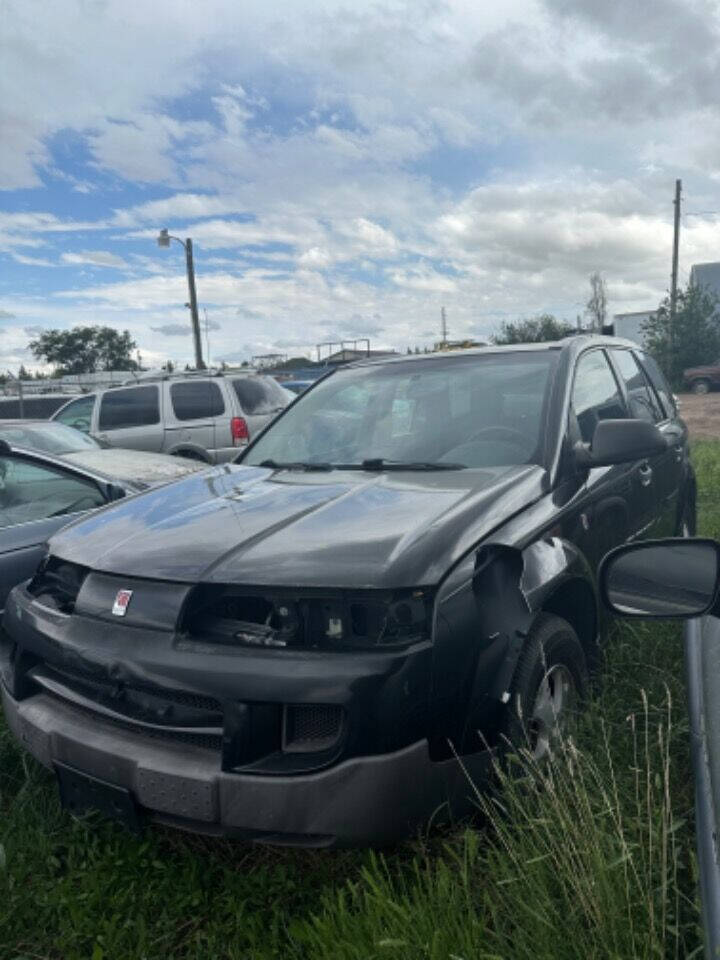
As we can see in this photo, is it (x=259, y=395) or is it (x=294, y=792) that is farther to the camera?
(x=259, y=395)

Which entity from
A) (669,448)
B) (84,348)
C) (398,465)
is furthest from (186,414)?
(84,348)

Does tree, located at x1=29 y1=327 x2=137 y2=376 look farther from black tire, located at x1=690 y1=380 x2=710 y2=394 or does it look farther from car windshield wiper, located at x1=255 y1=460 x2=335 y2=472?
car windshield wiper, located at x1=255 y1=460 x2=335 y2=472

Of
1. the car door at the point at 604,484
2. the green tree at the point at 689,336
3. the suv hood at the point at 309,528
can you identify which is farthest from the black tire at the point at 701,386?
the suv hood at the point at 309,528

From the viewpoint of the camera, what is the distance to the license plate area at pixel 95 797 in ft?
7.35

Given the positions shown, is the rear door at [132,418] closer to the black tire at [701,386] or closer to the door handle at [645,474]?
the door handle at [645,474]

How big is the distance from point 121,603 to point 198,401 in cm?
904

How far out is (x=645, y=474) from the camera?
13.2ft

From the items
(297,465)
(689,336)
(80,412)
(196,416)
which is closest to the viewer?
(297,465)

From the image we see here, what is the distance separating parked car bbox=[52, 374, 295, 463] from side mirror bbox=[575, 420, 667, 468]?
8.23 metres

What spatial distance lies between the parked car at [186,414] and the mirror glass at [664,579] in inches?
371

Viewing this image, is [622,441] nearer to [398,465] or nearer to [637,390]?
[398,465]

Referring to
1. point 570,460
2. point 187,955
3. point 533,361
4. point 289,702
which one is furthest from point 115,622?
point 533,361

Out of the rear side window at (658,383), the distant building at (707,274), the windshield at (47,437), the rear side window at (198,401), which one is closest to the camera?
the rear side window at (658,383)

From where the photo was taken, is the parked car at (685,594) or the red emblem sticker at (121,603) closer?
the parked car at (685,594)
